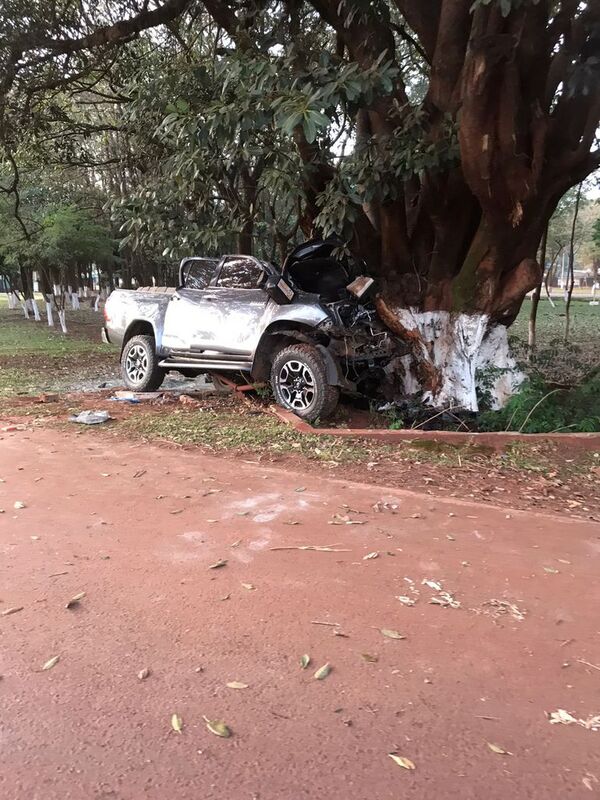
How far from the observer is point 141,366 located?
9.95 meters

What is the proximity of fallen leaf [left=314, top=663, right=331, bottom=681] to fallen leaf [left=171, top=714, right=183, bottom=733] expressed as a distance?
63 centimetres

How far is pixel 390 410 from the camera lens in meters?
8.30

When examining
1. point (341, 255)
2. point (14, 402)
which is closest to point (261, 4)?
point (341, 255)

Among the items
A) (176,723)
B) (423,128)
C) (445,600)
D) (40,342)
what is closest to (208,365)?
(423,128)

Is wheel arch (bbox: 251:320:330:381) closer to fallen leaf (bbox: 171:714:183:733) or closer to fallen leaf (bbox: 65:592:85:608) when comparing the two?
fallen leaf (bbox: 65:592:85:608)

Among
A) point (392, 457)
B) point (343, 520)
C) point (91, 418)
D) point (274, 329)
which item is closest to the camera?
point (343, 520)

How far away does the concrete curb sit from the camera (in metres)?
6.67

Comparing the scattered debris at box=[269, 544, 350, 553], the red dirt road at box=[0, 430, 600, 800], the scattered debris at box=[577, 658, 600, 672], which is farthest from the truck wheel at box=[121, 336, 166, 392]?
the scattered debris at box=[577, 658, 600, 672]

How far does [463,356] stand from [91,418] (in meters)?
4.62

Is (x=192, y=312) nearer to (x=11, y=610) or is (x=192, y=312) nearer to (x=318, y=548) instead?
(x=318, y=548)

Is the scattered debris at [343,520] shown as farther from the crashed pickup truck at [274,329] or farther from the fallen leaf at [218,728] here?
the crashed pickup truck at [274,329]

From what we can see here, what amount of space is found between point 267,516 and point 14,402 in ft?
18.6

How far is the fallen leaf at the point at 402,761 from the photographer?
235 centimetres

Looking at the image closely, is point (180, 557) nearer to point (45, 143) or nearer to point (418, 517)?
point (418, 517)
